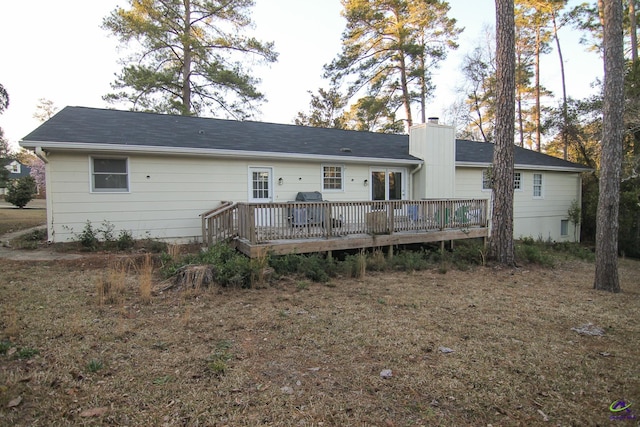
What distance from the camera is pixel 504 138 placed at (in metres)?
8.18

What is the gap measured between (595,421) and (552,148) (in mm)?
26151

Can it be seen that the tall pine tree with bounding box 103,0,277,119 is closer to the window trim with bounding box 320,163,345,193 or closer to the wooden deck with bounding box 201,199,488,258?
the window trim with bounding box 320,163,345,193

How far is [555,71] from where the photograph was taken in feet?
72.1

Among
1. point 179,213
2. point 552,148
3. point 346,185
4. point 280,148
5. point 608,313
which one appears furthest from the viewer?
point 552,148

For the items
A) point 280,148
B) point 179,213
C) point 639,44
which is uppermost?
point 639,44

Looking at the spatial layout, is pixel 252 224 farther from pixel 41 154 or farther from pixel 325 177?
pixel 41 154

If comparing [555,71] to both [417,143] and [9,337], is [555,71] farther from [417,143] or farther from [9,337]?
[9,337]

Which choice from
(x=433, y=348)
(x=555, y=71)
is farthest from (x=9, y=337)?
(x=555, y=71)

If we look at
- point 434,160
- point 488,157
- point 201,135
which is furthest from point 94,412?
point 488,157

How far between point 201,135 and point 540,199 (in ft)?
47.1

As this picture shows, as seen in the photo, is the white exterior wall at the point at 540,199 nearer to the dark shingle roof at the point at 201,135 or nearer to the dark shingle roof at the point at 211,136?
the dark shingle roof at the point at 211,136

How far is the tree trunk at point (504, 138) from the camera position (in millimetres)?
7838

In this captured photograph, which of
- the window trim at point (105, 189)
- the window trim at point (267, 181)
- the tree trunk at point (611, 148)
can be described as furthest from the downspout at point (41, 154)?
the tree trunk at point (611, 148)

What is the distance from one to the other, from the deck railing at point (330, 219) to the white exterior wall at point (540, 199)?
460cm
